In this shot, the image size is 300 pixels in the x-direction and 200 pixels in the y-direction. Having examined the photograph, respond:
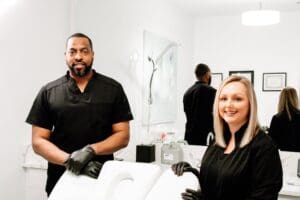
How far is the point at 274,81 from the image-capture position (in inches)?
111

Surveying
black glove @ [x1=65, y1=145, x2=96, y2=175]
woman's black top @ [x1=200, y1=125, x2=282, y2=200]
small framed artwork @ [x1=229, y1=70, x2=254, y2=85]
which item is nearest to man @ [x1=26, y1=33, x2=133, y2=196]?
black glove @ [x1=65, y1=145, x2=96, y2=175]

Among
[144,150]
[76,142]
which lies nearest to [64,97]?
[76,142]

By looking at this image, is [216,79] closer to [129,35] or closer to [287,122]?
[287,122]

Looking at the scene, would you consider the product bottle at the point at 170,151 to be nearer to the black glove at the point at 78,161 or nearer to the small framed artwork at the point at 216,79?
the small framed artwork at the point at 216,79

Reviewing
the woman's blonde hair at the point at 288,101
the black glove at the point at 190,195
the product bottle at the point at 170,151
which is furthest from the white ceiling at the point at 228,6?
the black glove at the point at 190,195

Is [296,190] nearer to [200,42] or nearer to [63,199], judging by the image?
[200,42]

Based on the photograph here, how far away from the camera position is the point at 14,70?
2.67 m

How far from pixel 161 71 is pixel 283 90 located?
1.12 metres

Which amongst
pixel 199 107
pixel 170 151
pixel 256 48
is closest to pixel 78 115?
pixel 199 107

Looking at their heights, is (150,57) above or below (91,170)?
above

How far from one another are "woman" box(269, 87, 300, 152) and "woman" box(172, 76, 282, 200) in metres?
1.21

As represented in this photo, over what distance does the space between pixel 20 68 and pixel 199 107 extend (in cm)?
152

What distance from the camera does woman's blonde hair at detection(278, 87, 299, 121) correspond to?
9.05 ft

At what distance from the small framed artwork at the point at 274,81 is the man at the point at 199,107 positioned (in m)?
0.42
